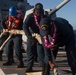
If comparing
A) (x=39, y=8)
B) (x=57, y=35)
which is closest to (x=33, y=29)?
(x=39, y=8)

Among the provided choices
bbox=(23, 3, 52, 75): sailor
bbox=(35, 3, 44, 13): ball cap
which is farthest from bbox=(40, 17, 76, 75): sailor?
bbox=(23, 3, 52, 75): sailor

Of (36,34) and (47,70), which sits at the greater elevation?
(36,34)

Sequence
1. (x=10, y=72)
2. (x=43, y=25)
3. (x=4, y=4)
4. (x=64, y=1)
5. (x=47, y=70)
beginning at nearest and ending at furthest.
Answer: (x=43, y=25), (x=47, y=70), (x=10, y=72), (x=64, y=1), (x=4, y=4)

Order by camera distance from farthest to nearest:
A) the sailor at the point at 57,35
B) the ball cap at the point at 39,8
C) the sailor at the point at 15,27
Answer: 1. the sailor at the point at 15,27
2. the ball cap at the point at 39,8
3. the sailor at the point at 57,35

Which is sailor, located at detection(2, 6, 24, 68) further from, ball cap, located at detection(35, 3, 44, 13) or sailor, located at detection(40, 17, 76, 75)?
sailor, located at detection(40, 17, 76, 75)

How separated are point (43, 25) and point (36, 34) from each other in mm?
1976

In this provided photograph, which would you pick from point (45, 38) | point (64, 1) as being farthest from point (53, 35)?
point (64, 1)

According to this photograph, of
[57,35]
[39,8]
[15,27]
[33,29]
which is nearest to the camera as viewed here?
[57,35]

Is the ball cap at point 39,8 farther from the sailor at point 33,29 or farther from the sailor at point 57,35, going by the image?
the sailor at point 57,35

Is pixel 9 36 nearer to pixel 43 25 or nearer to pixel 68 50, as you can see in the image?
pixel 68 50

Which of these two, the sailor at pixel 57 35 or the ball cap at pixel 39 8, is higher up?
the ball cap at pixel 39 8

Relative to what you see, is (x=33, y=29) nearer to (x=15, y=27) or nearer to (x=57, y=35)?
(x=15, y=27)

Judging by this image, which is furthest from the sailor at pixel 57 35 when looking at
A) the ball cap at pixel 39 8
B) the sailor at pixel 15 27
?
the sailor at pixel 15 27

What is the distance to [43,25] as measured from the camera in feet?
23.4
